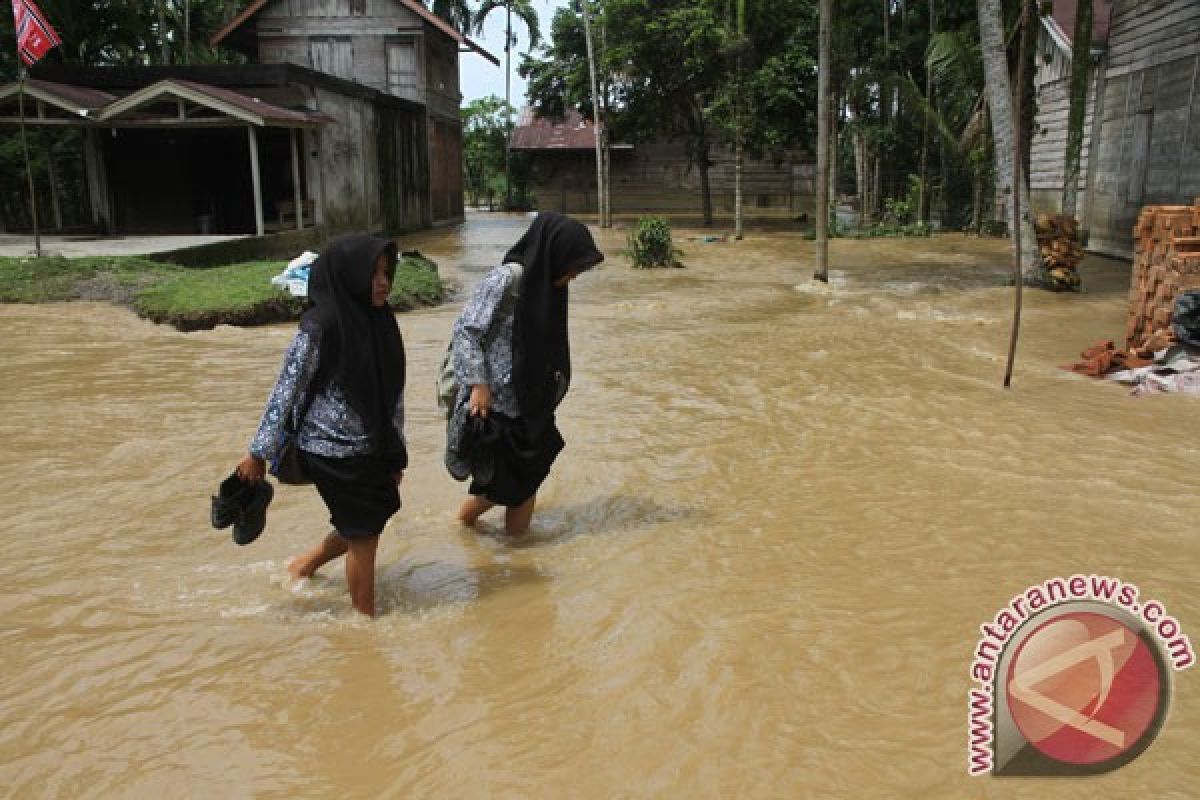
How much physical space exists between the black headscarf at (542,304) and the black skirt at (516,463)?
0.21ft

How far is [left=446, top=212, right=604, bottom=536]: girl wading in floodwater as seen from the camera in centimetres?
396

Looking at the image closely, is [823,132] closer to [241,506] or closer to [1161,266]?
[1161,266]

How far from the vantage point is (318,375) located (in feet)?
11.1

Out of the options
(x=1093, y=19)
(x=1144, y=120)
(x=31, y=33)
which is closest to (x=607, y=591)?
(x=31, y=33)

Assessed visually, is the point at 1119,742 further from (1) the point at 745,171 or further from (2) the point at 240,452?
(1) the point at 745,171

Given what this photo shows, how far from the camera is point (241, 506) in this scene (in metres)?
3.46

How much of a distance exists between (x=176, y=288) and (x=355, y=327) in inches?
358

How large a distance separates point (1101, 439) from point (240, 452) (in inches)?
219

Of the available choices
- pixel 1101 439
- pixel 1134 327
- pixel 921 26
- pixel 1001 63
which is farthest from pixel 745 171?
pixel 1101 439

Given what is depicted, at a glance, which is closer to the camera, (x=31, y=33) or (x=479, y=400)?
(x=479, y=400)

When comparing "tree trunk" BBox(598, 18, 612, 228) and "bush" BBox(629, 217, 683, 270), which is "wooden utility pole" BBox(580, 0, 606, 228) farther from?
"bush" BBox(629, 217, 683, 270)

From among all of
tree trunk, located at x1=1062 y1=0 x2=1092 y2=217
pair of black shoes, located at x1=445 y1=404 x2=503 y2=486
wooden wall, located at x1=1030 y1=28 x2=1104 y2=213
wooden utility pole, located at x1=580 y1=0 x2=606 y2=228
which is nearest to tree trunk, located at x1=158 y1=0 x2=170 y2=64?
wooden utility pole, located at x1=580 y1=0 x2=606 y2=228

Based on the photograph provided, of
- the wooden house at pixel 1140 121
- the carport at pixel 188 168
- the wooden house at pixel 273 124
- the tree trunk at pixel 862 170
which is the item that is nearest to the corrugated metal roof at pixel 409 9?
the wooden house at pixel 273 124

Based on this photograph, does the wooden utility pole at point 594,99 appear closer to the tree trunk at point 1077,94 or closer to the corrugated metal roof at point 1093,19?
the corrugated metal roof at point 1093,19
